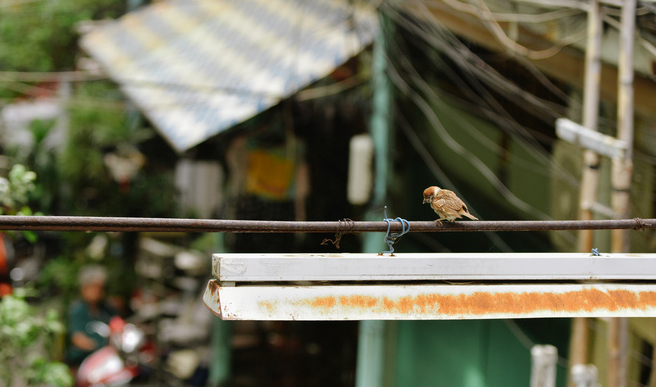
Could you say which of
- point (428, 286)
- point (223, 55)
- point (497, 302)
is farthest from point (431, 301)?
point (223, 55)

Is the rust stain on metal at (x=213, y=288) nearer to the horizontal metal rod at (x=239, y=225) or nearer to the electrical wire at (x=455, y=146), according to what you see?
the horizontal metal rod at (x=239, y=225)

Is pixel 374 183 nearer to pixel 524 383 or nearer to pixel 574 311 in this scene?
pixel 524 383

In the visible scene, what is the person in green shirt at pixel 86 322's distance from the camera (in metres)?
8.02

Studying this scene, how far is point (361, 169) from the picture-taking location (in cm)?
677

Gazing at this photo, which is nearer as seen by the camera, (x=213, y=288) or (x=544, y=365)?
(x=213, y=288)

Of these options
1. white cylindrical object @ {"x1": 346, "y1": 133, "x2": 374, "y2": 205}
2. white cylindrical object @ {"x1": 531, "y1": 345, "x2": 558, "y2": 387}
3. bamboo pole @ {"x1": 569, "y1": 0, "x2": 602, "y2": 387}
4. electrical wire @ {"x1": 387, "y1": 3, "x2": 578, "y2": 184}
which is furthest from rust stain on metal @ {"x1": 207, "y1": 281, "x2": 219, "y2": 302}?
white cylindrical object @ {"x1": 346, "y1": 133, "x2": 374, "y2": 205}

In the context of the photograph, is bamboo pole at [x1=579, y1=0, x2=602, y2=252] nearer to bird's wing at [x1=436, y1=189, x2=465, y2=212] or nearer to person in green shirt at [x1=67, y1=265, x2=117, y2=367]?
bird's wing at [x1=436, y1=189, x2=465, y2=212]

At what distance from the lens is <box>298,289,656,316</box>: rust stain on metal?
83.4 inches

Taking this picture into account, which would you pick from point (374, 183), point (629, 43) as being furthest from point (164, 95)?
point (629, 43)

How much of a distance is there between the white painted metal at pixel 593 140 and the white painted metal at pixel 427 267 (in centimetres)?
204

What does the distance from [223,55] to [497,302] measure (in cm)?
582

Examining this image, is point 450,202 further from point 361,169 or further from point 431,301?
point 361,169

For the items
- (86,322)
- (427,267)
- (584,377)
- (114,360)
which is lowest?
(114,360)

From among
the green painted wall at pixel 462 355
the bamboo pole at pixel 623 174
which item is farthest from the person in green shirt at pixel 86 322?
the bamboo pole at pixel 623 174
